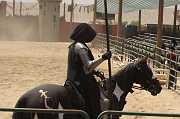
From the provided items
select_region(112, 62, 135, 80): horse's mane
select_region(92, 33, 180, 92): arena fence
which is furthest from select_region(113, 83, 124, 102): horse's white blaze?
select_region(92, 33, 180, 92): arena fence

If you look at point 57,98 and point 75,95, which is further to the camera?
point 75,95

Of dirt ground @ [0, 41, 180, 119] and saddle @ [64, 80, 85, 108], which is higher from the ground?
saddle @ [64, 80, 85, 108]

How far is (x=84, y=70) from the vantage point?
17.4 feet

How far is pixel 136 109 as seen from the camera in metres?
10.0

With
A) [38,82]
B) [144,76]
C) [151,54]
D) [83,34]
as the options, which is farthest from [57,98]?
[151,54]

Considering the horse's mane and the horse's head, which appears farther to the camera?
the horse's head

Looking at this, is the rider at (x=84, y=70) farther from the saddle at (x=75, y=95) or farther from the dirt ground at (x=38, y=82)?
the dirt ground at (x=38, y=82)

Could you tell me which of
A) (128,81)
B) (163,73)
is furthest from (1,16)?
(128,81)

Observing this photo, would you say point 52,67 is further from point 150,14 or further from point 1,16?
point 150,14

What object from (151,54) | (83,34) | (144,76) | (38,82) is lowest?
(38,82)

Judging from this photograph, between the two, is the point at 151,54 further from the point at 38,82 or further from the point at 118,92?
the point at 118,92

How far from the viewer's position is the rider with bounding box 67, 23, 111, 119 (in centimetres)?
529

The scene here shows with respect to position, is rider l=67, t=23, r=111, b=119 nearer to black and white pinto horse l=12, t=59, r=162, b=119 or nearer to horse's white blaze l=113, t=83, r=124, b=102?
black and white pinto horse l=12, t=59, r=162, b=119

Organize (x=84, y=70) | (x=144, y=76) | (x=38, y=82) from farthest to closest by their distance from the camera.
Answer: (x=38, y=82) < (x=144, y=76) < (x=84, y=70)
